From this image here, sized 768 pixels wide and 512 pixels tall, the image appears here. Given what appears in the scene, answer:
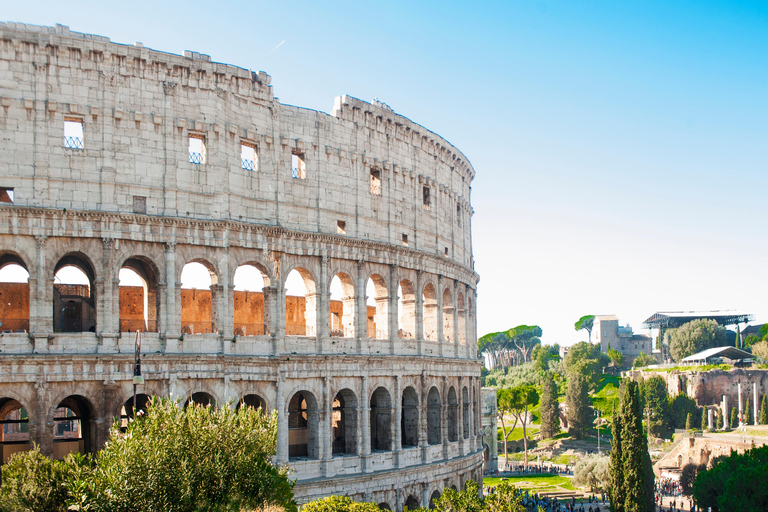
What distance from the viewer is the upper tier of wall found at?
2588 cm

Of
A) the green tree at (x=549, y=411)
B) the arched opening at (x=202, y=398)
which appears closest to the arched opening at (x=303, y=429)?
the arched opening at (x=202, y=398)

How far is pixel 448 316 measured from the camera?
40.3 meters

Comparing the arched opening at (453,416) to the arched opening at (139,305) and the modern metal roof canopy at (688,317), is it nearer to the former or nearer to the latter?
the arched opening at (139,305)

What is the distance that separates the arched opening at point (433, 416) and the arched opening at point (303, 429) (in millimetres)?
6101

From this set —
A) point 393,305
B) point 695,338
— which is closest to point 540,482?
point 393,305

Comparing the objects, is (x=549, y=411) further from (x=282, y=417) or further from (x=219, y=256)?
(x=219, y=256)

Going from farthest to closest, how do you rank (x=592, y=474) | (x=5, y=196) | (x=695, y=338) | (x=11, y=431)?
(x=695, y=338) < (x=592, y=474) < (x=11, y=431) < (x=5, y=196)

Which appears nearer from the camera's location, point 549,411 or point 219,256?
point 219,256

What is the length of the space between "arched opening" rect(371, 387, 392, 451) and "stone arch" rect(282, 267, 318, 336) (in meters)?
4.33

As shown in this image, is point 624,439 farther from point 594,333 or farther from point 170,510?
point 594,333

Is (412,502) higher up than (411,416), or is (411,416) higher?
(411,416)

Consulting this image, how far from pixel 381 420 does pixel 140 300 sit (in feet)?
37.8

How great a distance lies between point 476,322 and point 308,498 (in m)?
18.2

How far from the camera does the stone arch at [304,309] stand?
31.5 meters
